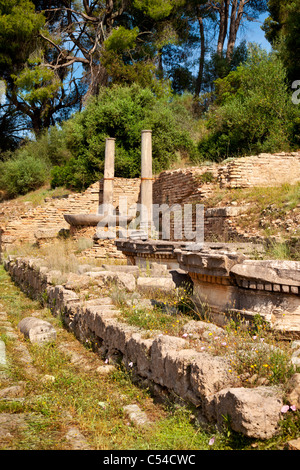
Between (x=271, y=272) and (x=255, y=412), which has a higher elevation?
(x=271, y=272)

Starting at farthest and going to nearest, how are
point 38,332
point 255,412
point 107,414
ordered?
1. point 38,332
2. point 107,414
3. point 255,412

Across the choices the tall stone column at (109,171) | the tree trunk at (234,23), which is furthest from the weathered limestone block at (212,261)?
the tree trunk at (234,23)

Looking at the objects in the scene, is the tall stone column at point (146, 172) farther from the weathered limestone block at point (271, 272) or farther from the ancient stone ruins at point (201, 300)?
the weathered limestone block at point (271, 272)

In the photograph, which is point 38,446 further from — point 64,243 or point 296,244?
point 64,243

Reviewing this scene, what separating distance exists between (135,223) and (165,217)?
4.00ft

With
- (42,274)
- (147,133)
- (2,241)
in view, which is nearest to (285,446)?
(42,274)

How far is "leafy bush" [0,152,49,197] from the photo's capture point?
2438cm

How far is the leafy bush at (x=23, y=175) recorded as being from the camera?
80.0ft

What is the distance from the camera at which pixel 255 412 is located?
2.22 m

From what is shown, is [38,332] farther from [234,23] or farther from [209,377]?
[234,23]

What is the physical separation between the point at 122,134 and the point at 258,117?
22.6 ft

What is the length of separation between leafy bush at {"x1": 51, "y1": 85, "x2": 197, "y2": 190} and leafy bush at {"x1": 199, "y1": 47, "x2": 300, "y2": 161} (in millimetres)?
2523

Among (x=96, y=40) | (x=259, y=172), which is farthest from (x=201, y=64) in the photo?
(x=259, y=172)

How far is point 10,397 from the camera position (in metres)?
3.44
